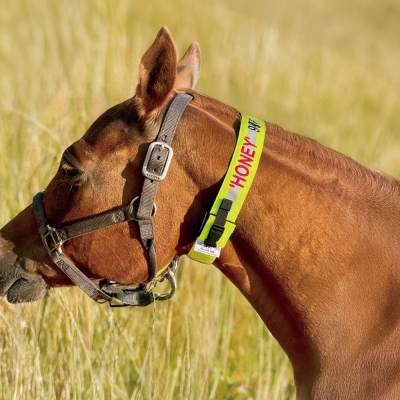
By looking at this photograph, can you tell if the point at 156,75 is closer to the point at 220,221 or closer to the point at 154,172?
the point at 154,172

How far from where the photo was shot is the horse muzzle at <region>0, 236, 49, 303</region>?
329 centimetres

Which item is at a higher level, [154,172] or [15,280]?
[154,172]

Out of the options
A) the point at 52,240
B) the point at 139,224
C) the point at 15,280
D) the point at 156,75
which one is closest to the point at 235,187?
the point at 139,224

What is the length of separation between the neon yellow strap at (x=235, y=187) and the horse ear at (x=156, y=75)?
13.9 inches

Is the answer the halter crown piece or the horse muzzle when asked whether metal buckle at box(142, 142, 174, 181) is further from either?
the horse muzzle

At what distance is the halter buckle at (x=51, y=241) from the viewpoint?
319 centimetres

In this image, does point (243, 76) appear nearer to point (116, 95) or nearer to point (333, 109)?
point (333, 109)

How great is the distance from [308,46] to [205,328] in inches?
366

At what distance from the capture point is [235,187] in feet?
9.72

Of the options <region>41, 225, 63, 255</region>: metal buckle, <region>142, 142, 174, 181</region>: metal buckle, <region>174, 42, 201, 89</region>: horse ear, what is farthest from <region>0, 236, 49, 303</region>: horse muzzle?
<region>174, 42, 201, 89</region>: horse ear

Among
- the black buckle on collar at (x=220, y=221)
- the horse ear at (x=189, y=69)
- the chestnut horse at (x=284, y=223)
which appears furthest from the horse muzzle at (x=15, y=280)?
the horse ear at (x=189, y=69)

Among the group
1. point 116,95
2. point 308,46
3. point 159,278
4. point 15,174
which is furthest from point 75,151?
point 308,46

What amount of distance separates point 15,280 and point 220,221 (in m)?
1.01

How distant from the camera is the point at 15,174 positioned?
5.44 metres
